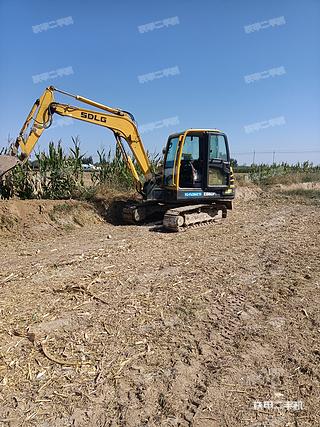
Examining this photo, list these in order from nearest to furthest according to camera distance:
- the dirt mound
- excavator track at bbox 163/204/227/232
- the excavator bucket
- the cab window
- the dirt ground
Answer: the dirt ground
the excavator bucket
the dirt mound
excavator track at bbox 163/204/227/232
the cab window

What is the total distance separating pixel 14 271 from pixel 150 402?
3444 millimetres

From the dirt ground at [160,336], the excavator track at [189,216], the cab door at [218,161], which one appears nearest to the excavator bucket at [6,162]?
the dirt ground at [160,336]

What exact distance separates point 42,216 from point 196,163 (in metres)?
3.88

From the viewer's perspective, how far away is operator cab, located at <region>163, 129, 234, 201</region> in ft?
29.0

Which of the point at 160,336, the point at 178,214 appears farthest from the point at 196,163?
the point at 160,336

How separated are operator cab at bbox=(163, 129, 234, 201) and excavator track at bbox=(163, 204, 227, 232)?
34 cm

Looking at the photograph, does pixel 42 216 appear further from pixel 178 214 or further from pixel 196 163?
pixel 196 163

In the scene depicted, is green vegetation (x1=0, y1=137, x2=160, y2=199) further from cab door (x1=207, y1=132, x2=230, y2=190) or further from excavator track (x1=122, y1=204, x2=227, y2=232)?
cab door (x1=207, y1=132, x2=230, y2=190)

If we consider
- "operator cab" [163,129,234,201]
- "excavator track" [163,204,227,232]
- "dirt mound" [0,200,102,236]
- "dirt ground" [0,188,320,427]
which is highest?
"operator cab" [163,129,234,201]

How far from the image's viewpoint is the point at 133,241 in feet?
23.6

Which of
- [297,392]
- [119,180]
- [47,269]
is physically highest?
[119,180]

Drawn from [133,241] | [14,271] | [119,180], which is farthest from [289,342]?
[119,180]

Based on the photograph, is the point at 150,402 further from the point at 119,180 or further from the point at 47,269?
the point at 119,180

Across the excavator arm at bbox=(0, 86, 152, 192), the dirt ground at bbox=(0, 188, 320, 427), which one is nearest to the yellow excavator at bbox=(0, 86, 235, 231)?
the excavator arm at bbox=(0, 86, 152, 192)
